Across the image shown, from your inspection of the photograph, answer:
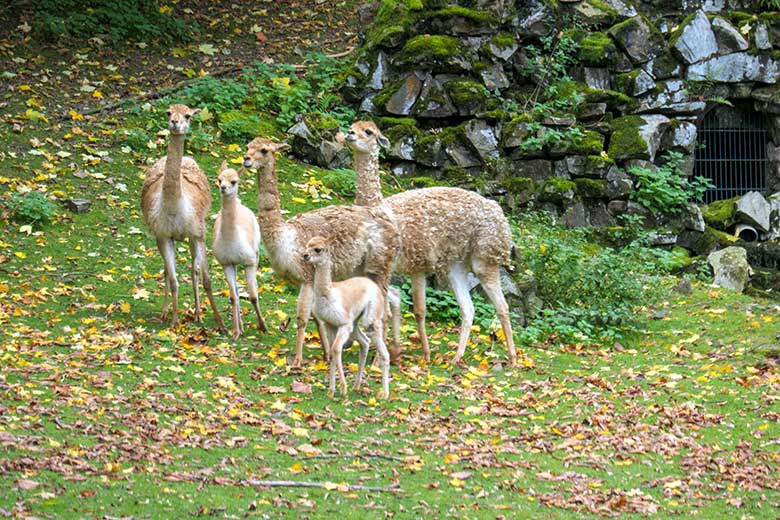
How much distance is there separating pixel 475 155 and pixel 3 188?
7.54 meters

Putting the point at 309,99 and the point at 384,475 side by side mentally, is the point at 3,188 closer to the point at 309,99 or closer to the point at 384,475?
the point at 309,99

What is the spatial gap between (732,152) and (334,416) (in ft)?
45.3

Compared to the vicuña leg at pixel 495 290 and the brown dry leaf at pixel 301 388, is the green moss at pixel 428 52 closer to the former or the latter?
the vicuña leg at pixel 495 290

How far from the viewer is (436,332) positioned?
13.4m

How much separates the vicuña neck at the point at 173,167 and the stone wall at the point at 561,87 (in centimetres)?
705

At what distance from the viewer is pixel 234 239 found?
1145 centimetres

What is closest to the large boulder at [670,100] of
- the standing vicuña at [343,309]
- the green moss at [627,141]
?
the green moss at [627,141]

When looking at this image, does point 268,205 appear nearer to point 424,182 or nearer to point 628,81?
point 424,182

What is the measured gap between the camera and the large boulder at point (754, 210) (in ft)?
64.7

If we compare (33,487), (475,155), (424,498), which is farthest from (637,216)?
(33,487)

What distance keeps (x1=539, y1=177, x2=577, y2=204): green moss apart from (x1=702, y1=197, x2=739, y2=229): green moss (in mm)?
2806

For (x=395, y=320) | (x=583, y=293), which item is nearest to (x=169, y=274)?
(x=395, y=320)

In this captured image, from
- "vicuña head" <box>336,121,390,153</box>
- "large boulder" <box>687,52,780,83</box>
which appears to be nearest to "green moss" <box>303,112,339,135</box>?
"large boulder" <box>687,52,780,83</box>

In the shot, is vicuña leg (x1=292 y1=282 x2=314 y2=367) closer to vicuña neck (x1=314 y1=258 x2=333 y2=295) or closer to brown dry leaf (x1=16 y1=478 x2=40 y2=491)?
vicuña neck (x1=314 y1=258 x2=333 y2=295)
